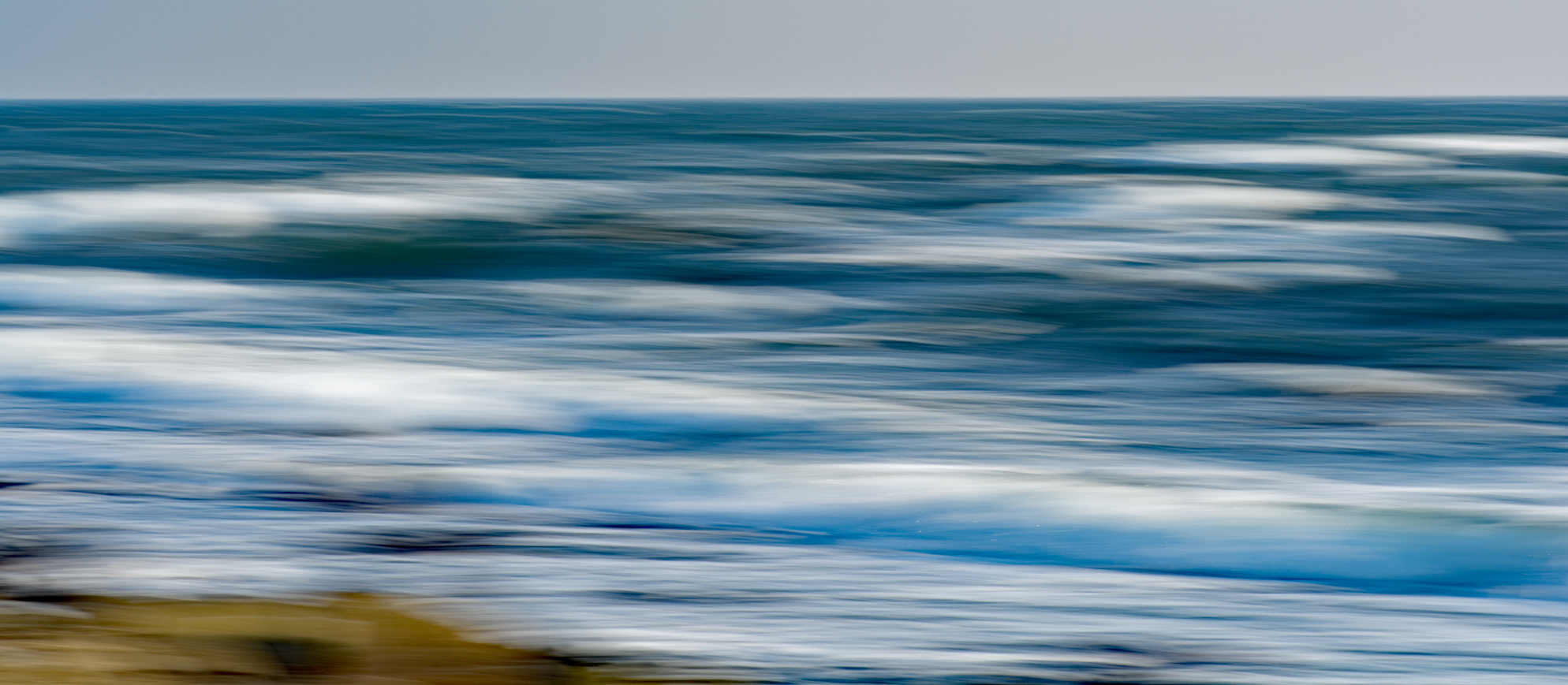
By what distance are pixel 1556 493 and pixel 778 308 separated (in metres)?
2.49

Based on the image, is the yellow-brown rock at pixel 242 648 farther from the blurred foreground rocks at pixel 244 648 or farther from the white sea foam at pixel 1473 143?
the white sea foam at pixel 1473 143

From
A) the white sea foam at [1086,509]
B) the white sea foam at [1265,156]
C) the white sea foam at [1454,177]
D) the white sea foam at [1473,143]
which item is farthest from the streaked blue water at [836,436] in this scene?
the white sea foam at [1473,143]

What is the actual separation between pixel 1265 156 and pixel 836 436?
38.1ft

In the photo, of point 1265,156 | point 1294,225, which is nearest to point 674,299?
point 1294,225

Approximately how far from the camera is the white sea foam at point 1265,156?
1236 centimetres

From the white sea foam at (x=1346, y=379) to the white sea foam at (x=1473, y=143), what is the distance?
11251 millimetres

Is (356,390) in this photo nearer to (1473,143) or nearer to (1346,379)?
(1346,379)

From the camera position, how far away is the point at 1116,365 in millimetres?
3496

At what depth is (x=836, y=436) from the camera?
106 inches

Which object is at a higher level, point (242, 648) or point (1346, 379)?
point (1346, 379)

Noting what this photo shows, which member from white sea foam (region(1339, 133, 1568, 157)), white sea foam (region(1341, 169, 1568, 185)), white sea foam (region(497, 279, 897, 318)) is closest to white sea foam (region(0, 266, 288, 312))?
white sea foam (region(497, 279, 897, 318))

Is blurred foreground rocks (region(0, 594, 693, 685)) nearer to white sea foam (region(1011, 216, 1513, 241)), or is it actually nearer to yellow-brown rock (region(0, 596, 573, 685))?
yellow-brown rock (region(0, 596, 573, 685))

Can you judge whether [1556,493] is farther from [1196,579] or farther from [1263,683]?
[1263,683]

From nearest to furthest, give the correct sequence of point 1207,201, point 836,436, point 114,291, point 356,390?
point 836,436 < point 356,390 < point 114,291 < point 1207,201
